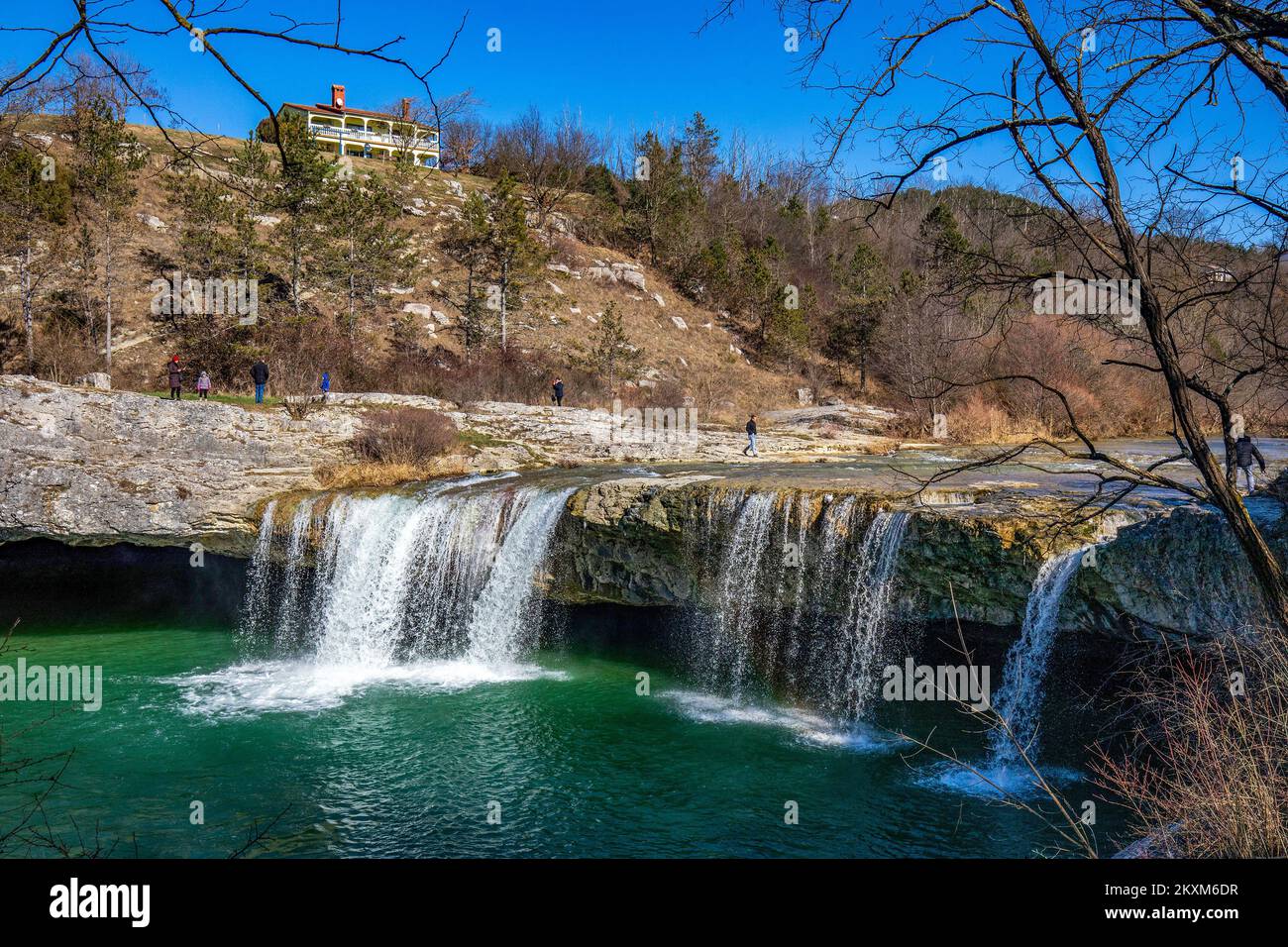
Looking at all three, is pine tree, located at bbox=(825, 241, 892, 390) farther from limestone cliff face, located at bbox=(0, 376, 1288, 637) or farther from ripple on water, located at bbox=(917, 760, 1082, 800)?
ripple on water, located at bbox=(917, 760, 1082, 800)

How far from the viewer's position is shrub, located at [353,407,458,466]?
19766mm

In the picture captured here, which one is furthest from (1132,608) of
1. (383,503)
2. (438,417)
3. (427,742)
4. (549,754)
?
(438,417)

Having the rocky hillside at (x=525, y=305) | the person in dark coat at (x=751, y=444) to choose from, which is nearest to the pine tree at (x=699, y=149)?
the rocky hillside at (x=525, y=305)

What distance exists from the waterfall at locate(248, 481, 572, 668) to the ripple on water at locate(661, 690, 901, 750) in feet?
12.1

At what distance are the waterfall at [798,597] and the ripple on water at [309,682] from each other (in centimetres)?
305

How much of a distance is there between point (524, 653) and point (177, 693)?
5489mm

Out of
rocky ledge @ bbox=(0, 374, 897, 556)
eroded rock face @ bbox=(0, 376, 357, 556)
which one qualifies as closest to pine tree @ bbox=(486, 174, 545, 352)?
rocky ledge @ bbox=(0, 374, 897, 556)

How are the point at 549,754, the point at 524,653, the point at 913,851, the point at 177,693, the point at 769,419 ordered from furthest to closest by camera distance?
1. the point at 769,419
2. the point at 524,653
3. the point at 177,693
4. the point at 549,754
5. the point at 913,851

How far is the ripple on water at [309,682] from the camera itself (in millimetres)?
12289

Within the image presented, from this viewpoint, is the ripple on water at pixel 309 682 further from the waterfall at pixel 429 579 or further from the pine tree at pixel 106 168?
the pine tree at pixel 106 168

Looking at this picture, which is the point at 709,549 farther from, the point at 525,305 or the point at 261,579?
the point at 525,305

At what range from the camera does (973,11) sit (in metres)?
4.05

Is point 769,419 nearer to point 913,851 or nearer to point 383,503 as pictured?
point 383,503
